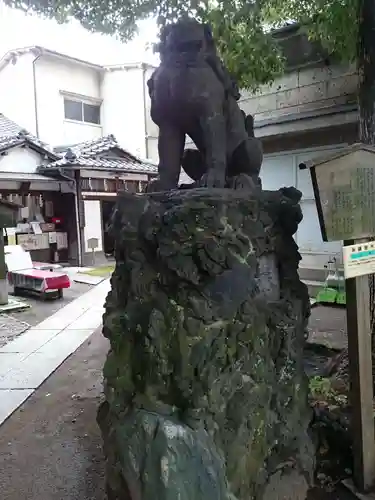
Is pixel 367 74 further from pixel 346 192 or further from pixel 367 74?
pixel 346 192

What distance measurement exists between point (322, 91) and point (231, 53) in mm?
3477

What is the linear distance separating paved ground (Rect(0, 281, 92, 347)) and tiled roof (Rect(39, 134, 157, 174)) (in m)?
4.30

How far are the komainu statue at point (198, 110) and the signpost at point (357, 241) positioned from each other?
0.50 meters

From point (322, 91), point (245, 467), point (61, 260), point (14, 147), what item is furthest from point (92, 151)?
point (245, 467)

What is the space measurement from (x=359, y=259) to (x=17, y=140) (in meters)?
12.0

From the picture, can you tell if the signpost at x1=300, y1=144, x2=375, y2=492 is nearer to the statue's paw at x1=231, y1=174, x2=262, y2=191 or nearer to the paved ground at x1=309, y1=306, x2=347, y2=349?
the statue's paw at x1=231, y1=174, x2=262, y2=191

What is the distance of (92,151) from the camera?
46.7 ft

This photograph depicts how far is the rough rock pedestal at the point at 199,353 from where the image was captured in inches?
79.6

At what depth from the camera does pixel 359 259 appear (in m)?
2.48

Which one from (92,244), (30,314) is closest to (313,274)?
(30,314)

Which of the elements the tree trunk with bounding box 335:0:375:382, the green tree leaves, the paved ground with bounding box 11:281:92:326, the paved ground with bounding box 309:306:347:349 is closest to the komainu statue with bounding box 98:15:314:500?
the tree trunk with bounding box 335:0:375:382

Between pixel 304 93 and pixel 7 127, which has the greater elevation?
pixel 7 127

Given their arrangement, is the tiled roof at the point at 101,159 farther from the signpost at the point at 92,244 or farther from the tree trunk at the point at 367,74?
the tree trunk at the point at 367,74

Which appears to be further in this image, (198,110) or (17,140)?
(17,140)
